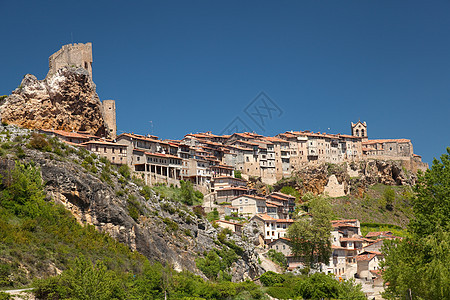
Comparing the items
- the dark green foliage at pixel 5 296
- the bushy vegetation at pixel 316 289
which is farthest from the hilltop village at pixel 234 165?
the dark green foliage at pixel 5 296

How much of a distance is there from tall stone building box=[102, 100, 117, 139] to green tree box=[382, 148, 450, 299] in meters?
62.2

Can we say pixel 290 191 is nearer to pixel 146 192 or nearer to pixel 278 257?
pixel 278 257

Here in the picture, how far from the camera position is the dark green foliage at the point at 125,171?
77844 mm

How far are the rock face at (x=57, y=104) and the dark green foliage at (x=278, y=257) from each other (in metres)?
32.5

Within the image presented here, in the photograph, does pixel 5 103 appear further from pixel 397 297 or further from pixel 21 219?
pixel 397 297

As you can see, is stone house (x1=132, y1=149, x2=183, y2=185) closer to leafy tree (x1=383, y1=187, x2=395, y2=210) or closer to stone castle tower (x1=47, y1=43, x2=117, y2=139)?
stone castle tower (x1=47, y1=43, x2=117, y2=139)

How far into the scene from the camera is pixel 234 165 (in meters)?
116

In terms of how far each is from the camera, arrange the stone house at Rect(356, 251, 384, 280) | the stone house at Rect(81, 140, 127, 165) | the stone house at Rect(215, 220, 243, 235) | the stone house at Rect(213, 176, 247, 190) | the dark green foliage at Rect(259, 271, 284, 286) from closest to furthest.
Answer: the dark green foliage at Rect(259, 271, 284, 286) < the stone house at Rect(356, 251, 384, 280) < the stone house at Rect(215, 220, 243, 235) < the stone house at Rect(81, 140, 127, 165) < the stone house at Rect(213, 176, 247, 190)

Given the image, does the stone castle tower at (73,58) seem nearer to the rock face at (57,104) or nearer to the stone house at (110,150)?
the rock face at (57,104)

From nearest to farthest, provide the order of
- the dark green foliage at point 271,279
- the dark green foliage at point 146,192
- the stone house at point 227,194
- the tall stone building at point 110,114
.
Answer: the dark green foliage at point 271,279
the dark green foliage at point 146,192
the stone house at point 227,194
the tall stone building at point 110,114

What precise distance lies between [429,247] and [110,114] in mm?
68908

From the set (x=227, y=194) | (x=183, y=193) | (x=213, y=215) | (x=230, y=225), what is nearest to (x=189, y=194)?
(x=183, y=193)

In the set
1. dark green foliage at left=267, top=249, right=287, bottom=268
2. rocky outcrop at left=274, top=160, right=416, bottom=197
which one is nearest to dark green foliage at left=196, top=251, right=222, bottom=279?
dark green foliage at left=267, top=249, right=287, bottom=268

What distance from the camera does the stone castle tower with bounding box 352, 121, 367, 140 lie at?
14725 centimetres
